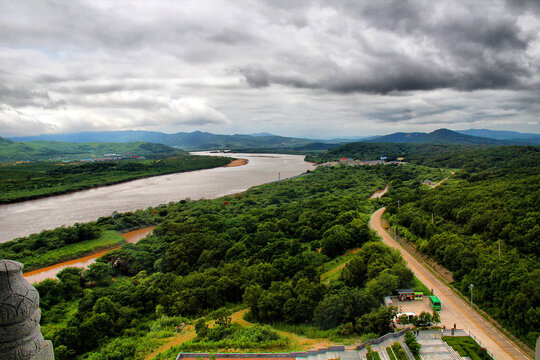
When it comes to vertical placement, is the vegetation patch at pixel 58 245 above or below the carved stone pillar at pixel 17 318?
below

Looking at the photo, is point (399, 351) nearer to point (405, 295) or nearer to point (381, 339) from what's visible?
point (381, 339)

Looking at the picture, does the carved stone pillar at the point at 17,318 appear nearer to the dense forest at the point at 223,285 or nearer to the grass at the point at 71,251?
the dense forest at the point at 223,285

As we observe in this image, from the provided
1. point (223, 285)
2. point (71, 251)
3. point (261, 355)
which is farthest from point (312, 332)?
point (71, 251)

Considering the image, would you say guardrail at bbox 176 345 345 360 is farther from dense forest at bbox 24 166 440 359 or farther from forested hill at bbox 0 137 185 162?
forested hill at bbox 0 137 185 162

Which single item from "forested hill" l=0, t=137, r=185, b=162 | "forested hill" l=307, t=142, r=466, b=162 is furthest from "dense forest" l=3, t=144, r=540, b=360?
"forested hill" l=0, t=137, r=185, b=162

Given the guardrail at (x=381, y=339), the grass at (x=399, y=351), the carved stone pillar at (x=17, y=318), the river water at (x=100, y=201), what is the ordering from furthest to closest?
the river water at (x=100, y=201)
the guardrail at (x=381, y=339)
the grass at (x=399, y=351)
the carved stone pillar at (x=17, y=318)

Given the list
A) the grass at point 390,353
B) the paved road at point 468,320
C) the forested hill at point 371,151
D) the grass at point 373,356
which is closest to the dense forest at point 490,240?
the paved road at point 468,320
